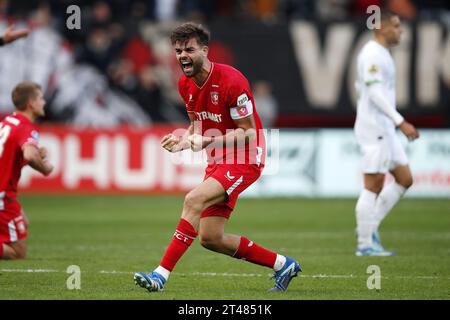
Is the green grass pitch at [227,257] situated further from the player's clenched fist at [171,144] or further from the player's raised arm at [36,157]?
the player's clenched fist at [171,144]

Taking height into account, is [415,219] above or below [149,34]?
below

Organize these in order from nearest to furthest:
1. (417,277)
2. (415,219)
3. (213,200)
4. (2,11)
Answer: (213,200), (417,277), (415,219), (2,11)

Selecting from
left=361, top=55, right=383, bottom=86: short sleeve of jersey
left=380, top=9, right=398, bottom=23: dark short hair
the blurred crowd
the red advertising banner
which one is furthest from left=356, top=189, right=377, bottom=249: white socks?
the blurred crowd

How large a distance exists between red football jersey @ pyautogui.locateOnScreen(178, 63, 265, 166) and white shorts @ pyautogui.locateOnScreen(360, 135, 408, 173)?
2968 mm

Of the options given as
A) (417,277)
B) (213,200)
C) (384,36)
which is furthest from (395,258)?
(213,200)

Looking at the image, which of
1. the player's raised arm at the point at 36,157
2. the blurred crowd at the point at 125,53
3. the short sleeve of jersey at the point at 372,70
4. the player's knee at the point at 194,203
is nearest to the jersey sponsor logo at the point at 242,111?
the player's knee at the point at 194,203

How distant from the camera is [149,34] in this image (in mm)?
21531

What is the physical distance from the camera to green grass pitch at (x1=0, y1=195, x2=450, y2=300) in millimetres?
8430

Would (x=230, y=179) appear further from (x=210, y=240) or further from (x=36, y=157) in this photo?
(x=36, y=157)

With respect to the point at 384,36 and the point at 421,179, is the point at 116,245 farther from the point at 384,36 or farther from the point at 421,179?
the point at 421,179

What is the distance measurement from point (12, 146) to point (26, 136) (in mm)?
247

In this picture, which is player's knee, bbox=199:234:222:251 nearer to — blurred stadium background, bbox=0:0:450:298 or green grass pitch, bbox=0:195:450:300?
green grass pitch, bbox=0:195:450:300

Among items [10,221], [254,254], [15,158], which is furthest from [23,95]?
[254,254]
